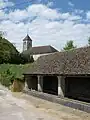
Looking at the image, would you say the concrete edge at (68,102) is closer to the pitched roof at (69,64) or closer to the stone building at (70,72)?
the stone building at (70,72)

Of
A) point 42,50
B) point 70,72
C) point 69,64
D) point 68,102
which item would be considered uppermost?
point 42,50

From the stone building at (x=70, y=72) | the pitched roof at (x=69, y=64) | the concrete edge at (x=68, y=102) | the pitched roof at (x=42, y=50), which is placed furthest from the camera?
the pitched roof at (x=42, y=50)

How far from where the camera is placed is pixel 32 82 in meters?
39.4

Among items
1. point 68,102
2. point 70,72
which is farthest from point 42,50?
point 68,102

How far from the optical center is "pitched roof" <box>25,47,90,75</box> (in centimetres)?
2455

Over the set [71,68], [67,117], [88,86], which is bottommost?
[67,117]

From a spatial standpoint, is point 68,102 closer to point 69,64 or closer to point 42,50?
point 69,64

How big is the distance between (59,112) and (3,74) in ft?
85.6

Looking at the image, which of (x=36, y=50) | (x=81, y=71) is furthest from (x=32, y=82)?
(x=36, y=50)

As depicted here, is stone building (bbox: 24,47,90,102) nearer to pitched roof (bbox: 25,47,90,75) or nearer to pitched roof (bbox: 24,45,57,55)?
pitched roof (bbox: 25,47,90,75)

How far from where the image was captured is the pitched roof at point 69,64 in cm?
2455

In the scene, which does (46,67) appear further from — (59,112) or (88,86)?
(59,112)

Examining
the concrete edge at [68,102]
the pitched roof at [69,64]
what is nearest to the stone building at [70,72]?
the pitched roof at [69,64]

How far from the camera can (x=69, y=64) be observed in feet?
91.1
